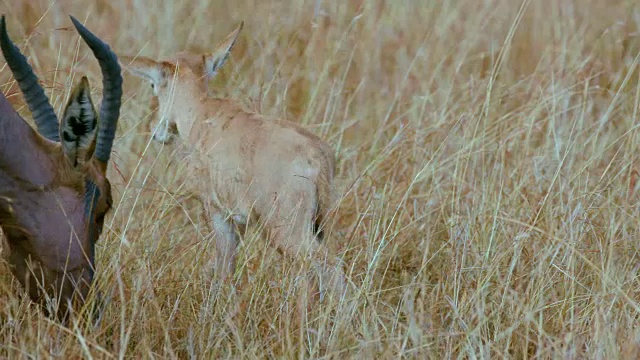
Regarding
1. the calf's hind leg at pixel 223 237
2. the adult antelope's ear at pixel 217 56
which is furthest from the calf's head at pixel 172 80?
the calf's hind leg at pixel 223 237

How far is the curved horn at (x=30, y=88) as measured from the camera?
172 inches

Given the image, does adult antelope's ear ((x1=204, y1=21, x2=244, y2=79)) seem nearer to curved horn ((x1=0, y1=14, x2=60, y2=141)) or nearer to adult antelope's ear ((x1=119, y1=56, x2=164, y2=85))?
adult antelope's ear ((x1=119, y1=56, x2=164, y2=85))

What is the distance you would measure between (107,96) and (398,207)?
149 cm

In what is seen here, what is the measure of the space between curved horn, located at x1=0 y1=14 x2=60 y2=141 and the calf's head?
3.09 feet

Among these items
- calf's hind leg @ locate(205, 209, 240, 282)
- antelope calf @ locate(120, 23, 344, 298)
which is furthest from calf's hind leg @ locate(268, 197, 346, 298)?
calf's hind leg @ locate(205, 209, 240, 282)

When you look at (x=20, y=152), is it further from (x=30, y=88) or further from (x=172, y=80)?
(x=172, y=80)

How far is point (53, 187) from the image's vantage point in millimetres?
4461

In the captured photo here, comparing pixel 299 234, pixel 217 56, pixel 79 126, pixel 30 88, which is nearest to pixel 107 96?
pixel 79 126

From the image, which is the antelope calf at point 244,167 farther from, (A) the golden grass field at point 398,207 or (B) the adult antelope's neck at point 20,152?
(B) the adult antelope's neck at point 20,152

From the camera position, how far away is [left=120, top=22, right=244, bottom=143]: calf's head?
5.64 metres

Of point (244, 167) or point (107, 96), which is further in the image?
point (244, 167)

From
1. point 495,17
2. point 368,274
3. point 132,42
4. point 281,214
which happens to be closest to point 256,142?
point 281,214

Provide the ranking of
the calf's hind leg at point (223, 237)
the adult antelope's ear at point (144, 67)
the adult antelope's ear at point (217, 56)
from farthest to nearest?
the adult antelope's ear at point (217, 56) < the adult antelope's ear at point (144, 67) < the calf's hind leg at point (223, 237)

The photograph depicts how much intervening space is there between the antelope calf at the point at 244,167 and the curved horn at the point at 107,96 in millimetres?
800
